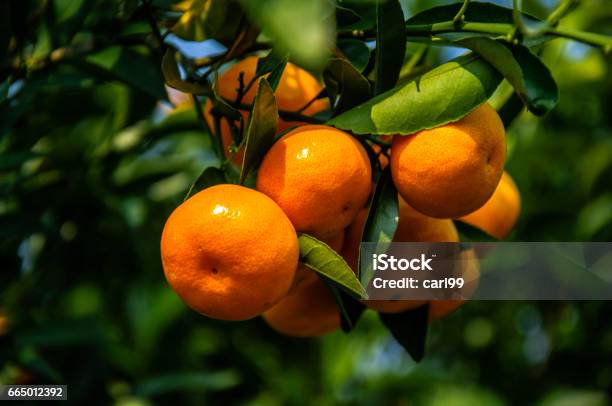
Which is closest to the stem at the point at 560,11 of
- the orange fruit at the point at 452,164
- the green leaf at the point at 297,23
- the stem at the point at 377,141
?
the orange fruit at the point at 452,164

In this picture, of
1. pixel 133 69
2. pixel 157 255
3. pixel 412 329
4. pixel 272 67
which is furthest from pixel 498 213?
pixel 157 255

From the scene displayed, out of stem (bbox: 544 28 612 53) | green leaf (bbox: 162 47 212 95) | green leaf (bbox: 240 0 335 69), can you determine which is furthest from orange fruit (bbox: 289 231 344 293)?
green leaf (bbox: 240 0 335 69)

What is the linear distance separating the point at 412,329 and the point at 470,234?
0.14m

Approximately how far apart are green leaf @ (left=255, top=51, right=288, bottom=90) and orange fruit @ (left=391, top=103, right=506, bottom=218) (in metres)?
0.15

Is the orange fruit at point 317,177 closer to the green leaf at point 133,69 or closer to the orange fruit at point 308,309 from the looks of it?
the orange fruit at point 308,309

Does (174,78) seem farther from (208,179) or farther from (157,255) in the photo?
(157,255)

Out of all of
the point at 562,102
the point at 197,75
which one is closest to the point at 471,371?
the point at 562,102

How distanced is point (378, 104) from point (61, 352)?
3.66ft

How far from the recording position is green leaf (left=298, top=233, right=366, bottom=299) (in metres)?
0.77

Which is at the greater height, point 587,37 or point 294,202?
point 587,37

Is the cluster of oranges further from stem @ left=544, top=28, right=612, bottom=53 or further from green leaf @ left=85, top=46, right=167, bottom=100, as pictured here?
green leaf @ left=85, top=46, right=167, bottom=100

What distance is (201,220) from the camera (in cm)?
78

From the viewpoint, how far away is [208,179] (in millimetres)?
881

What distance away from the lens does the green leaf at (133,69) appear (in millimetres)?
1101
